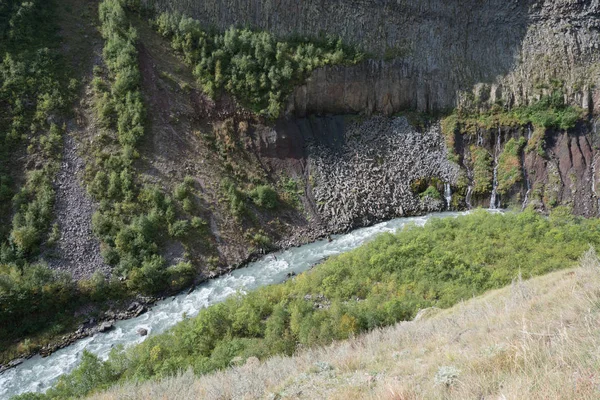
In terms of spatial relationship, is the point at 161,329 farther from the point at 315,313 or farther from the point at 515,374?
the point at 515,374

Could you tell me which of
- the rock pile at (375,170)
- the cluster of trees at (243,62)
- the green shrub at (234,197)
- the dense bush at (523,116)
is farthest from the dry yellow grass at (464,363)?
the cluster of trees at (243,62)

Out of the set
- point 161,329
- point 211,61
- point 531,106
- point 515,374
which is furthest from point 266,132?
point 515,374

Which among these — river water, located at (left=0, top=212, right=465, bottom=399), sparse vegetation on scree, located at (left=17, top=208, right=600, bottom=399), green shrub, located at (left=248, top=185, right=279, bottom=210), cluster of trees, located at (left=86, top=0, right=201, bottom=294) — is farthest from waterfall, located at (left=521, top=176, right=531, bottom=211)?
cluster of trees, located at (left=86, top=0, right=201, bottom=294)

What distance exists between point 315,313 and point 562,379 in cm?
1114

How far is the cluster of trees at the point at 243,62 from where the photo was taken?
29531 mm

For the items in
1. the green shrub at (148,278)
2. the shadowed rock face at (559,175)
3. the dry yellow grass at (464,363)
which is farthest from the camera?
the shadowed rock face at (559,175)

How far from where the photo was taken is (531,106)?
30.7 meters

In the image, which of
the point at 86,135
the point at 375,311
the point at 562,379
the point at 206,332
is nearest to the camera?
the point at 562,379

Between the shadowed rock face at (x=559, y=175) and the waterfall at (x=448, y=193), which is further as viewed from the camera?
the waterfall at (x=448, y=193)

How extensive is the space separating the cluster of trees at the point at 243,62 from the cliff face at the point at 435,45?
1.24 m

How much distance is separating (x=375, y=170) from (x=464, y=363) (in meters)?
24.1

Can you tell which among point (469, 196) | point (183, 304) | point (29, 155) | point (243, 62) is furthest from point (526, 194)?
point (29, 155)

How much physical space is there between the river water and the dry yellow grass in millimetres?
8789

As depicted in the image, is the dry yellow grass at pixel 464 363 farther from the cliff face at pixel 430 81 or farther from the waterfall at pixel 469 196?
the waterfall at pixel 469 196
